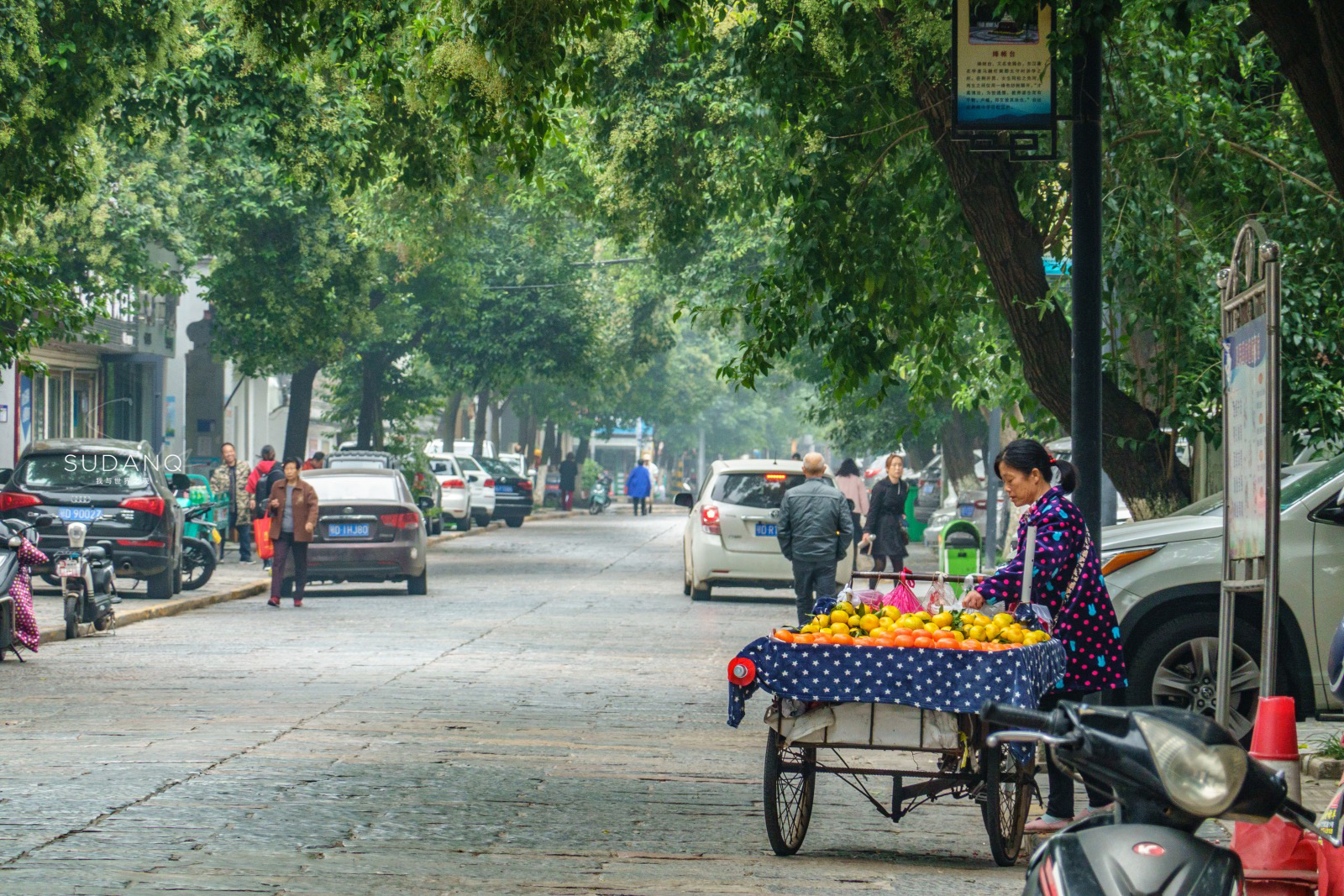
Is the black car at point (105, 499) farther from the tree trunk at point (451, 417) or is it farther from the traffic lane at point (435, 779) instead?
the tree trunk at point (451, 417)

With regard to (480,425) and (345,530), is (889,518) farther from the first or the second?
(480,425)

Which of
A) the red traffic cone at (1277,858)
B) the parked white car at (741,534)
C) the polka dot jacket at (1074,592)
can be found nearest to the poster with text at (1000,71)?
the polka dot jacket at (1074,592)

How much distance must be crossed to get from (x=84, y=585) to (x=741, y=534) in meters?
8.25

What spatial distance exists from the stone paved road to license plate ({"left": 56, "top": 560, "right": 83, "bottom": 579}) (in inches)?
29.0

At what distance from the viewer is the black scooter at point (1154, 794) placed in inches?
130

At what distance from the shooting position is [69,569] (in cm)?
1684

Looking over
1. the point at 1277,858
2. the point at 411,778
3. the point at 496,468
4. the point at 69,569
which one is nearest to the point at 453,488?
the point at 496,468

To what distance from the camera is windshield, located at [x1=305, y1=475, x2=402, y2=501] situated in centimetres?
2308

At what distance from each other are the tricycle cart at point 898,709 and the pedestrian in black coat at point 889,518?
617 inches

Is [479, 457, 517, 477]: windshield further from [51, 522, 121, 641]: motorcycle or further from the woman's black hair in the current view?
the woman's black hair

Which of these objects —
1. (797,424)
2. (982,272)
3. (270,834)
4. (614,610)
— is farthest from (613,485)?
(270,834)

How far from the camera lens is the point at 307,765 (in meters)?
9.45

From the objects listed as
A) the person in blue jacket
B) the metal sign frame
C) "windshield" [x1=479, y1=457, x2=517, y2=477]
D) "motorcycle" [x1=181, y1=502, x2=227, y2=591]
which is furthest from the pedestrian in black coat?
the person in blue jacket

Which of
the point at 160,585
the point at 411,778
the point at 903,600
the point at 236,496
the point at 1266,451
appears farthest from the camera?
the point at 236,496
